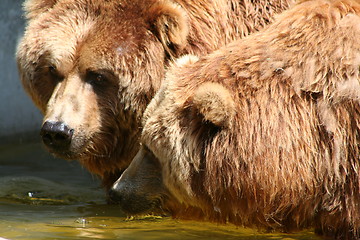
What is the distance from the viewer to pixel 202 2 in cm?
627

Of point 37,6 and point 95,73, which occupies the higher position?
point 37,6

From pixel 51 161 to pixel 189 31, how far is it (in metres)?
3.61

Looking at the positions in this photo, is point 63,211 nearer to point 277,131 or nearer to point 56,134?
point 56,134

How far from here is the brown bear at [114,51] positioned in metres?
6.04

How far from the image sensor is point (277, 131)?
15.7 ft

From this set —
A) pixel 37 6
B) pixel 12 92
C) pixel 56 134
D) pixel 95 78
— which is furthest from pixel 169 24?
pixel 12 92

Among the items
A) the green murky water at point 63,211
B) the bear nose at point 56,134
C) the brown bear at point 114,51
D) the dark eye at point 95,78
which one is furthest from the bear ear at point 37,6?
the green murky water at point 63,211

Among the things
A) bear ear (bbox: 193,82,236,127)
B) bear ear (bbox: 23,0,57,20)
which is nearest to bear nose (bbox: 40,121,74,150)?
bear ear (bbox: 23,0,57,20)

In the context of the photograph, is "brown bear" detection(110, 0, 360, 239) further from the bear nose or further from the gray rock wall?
the gray rock wall

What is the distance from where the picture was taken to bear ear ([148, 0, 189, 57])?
5984 millimetres

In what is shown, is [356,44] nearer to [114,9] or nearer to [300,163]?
[300,163]

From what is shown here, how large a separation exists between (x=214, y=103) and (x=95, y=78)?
1.75 metres

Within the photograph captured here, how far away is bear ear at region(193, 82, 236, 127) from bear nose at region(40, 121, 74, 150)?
1.55 metres

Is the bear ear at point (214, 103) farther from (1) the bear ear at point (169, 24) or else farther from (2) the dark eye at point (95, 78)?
(2) the dark eye at point (95, 78)
